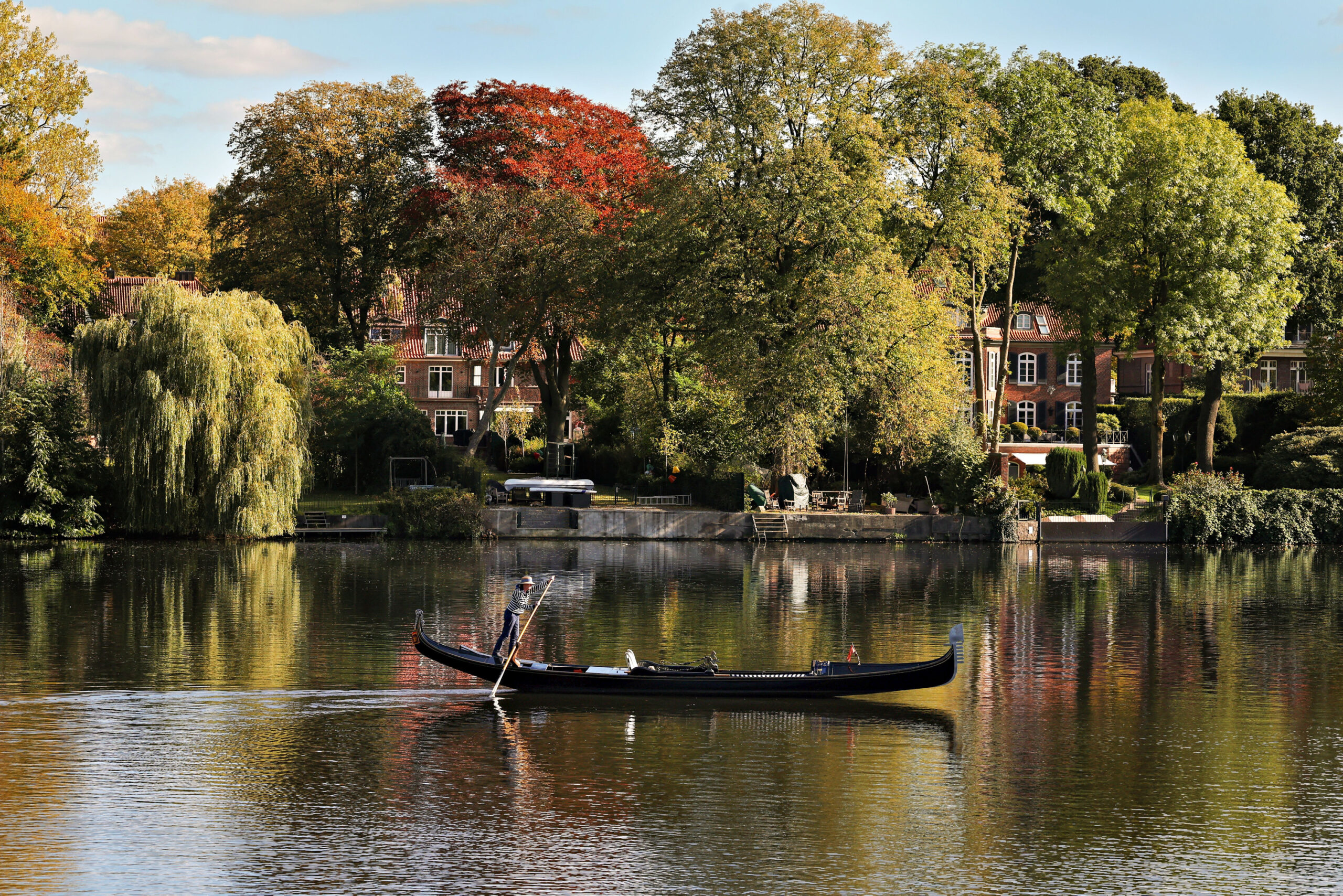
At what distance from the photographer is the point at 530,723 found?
22.5 meters

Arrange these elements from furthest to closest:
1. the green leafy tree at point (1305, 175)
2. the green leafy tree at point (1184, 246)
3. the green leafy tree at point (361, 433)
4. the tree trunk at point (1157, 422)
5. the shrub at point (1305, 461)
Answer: the green leafy tree at point (1305, 175)
the tree trunk at point (1157, 422)
the green leafy tree at point (1184, 246)
the green leafy tree at point (361, 433)
the shrub at point (1305, 461)

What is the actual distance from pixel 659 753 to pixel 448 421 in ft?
240

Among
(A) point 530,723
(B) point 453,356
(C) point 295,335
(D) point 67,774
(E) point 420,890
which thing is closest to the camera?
(E) point 420,890

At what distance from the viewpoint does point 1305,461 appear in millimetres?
61812

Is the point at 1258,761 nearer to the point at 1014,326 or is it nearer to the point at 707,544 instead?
the point at 707,544

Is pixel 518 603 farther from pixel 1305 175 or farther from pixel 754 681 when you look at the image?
pixel 1305 175

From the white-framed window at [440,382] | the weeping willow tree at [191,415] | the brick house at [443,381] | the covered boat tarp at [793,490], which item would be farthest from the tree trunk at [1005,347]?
the white-framed window at [440,382]

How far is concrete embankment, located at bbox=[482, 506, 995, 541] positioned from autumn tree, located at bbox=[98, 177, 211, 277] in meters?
46.0

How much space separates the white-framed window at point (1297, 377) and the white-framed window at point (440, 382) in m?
55.9

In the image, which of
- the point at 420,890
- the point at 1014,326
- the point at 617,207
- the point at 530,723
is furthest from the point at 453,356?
the point at 420,890

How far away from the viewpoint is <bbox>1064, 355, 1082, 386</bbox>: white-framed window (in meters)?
90.4

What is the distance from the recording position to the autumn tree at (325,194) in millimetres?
67188

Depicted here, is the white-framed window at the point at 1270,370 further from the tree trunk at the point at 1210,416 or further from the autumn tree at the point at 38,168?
the autumn tree at the point at 38,168

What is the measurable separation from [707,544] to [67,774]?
132 feet
